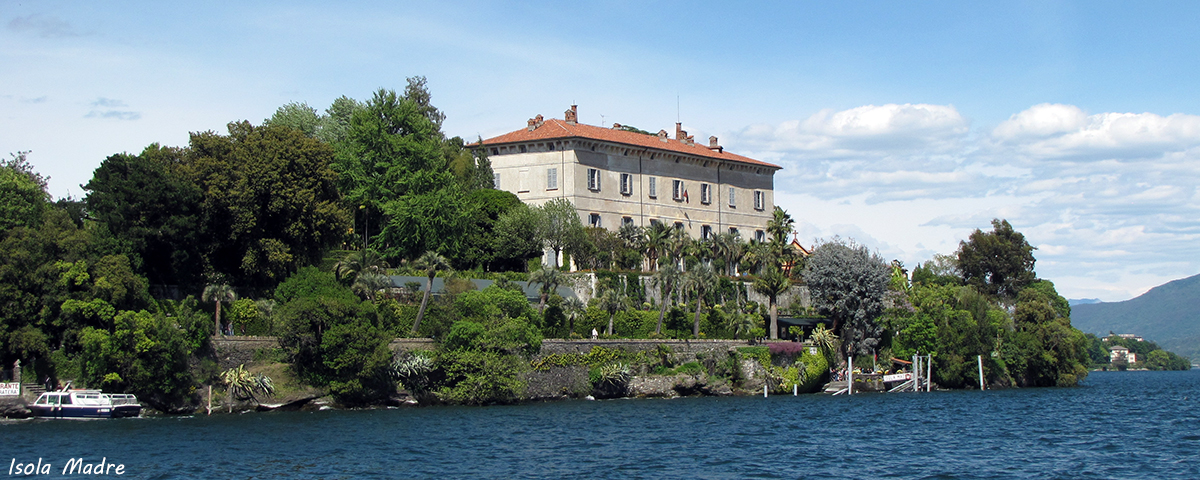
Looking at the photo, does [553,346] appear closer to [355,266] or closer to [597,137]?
[355,266]

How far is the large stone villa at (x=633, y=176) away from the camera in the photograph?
70.9 metres

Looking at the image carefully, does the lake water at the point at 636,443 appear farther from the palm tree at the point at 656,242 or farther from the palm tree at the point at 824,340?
the palm tree at the point at 656,242

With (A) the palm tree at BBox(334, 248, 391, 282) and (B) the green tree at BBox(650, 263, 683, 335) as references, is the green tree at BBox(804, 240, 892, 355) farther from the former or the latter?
(A) the palm tree at BBox(334, 248, 391, 282)

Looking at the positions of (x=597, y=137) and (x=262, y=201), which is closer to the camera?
(x=262, y=201)

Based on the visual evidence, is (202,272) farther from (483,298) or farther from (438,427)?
(438,427)

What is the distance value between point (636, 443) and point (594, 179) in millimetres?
38187

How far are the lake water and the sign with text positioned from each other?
5.85 ft

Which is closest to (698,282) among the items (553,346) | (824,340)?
(824,340)

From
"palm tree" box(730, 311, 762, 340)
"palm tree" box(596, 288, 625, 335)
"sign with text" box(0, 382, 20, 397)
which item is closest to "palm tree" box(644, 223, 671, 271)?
"palm tree" box(730, 311, 762, 340)

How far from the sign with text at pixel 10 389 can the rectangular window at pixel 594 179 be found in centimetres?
3782

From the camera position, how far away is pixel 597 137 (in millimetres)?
71750

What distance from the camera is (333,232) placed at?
5312 cm

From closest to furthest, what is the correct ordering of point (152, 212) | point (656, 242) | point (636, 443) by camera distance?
point (636, 443) → point (152, 212) → point (656, 242)

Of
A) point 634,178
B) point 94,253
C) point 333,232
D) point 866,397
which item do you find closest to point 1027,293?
point 866,397
